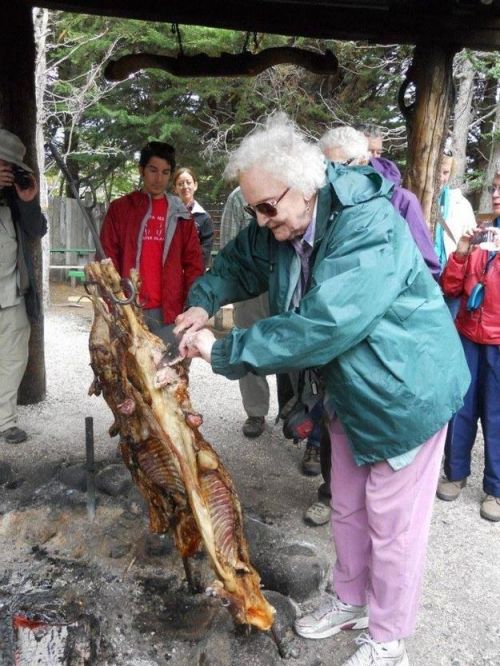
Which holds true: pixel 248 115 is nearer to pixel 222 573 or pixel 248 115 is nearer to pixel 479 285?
pixel 479 285

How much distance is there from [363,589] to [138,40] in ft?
A: 35.3

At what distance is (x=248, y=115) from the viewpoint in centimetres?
1140

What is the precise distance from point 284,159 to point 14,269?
2977 millimetres

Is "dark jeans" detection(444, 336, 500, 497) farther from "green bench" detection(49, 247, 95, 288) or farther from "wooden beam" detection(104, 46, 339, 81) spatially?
"green bench" detection(49, 247, 95, 288)

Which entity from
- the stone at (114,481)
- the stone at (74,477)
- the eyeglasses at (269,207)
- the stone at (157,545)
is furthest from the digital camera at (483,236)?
the stone at (74,477)

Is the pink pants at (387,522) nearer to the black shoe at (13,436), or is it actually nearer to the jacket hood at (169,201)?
the jacket hood at (169,201)

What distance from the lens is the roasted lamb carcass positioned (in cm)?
225

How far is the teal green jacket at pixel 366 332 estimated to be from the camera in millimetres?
1953

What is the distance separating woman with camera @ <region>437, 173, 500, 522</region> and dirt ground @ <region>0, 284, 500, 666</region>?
15.0 inches

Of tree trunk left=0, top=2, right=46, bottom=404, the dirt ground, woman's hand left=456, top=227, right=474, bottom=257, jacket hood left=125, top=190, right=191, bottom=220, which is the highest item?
tree trunk left=0, top=2, right=46, bottom=404

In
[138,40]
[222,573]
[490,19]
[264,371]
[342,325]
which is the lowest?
[222,573]

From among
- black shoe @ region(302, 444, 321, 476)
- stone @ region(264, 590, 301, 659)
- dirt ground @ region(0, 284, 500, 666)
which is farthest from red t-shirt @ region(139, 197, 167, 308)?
stone @ region(264, 590, 301, 659)

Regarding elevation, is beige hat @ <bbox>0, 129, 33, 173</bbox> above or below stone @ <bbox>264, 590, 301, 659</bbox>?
above

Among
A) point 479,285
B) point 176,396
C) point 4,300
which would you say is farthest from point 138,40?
point 176,396
